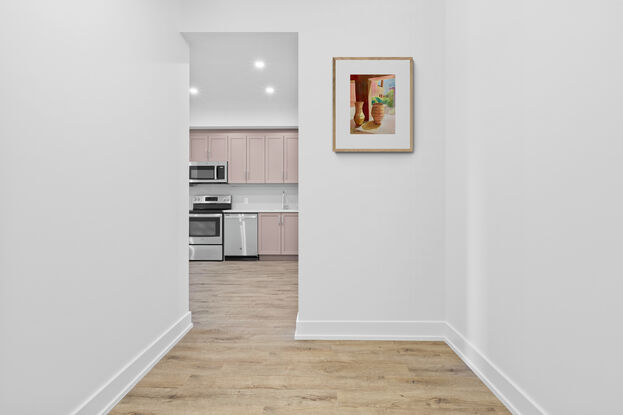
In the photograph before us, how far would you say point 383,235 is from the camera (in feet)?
8.28

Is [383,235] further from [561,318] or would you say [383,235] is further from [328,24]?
[328,24]

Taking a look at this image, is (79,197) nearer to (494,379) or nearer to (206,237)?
(494,379)

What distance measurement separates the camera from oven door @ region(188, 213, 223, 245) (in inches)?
232

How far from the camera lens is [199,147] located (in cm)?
626

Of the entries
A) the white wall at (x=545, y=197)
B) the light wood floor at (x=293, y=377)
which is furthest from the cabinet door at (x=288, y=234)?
the white wall at (x=545, y=197)

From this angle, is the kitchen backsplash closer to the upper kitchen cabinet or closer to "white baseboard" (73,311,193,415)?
the upper kitchen cabinet

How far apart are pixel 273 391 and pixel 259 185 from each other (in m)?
4.90

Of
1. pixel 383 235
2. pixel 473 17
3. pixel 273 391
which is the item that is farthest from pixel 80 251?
pixel 473 17

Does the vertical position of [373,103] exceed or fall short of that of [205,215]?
it exceeds it

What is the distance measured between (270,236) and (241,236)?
48cm

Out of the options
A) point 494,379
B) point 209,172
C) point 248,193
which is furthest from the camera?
point 248,193

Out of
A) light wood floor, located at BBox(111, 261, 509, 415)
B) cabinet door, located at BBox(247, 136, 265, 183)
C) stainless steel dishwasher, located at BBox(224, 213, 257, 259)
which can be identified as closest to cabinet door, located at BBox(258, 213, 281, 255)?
stainless steel dishwasher, located at BBox(224, 213, 257, 259)

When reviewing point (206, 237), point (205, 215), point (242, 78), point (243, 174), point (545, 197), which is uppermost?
point (242, 78)

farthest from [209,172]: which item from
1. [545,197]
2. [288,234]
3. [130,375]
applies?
[545,197]
